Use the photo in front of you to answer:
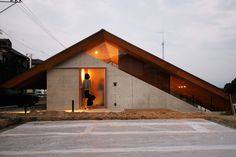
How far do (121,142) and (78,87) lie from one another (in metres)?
12.7

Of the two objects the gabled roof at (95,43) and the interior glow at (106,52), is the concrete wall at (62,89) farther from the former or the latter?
the interior glow at (106,52)

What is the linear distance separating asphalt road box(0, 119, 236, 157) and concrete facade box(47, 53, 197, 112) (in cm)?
954

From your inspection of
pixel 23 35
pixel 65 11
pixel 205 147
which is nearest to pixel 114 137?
pixel 205 147

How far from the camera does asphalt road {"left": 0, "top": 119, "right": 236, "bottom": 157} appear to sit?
22.0ft

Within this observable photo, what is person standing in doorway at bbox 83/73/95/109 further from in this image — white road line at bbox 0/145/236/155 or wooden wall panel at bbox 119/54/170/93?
white road line at bbox 0/145/236/155

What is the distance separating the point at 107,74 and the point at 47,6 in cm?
776

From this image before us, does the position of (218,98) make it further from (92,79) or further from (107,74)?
(92,79)

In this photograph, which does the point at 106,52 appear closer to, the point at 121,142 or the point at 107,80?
the point at 107,80

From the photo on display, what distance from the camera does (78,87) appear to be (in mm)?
20359

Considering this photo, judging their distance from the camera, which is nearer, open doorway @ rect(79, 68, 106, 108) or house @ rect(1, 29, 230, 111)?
house @ rect(1, 29, 230, 111)

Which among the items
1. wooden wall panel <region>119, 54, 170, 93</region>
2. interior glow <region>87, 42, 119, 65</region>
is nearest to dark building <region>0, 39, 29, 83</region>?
interior glow <region>87, 42, 119, 65</region>

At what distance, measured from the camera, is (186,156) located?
6.33 meters

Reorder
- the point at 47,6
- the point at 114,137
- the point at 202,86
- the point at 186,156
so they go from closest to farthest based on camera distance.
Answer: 1. the point at 186,156
2. the point at 114,137
3. the point at 202,86
4. the point at 47,6

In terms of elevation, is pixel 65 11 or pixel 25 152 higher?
pixel 65 11
